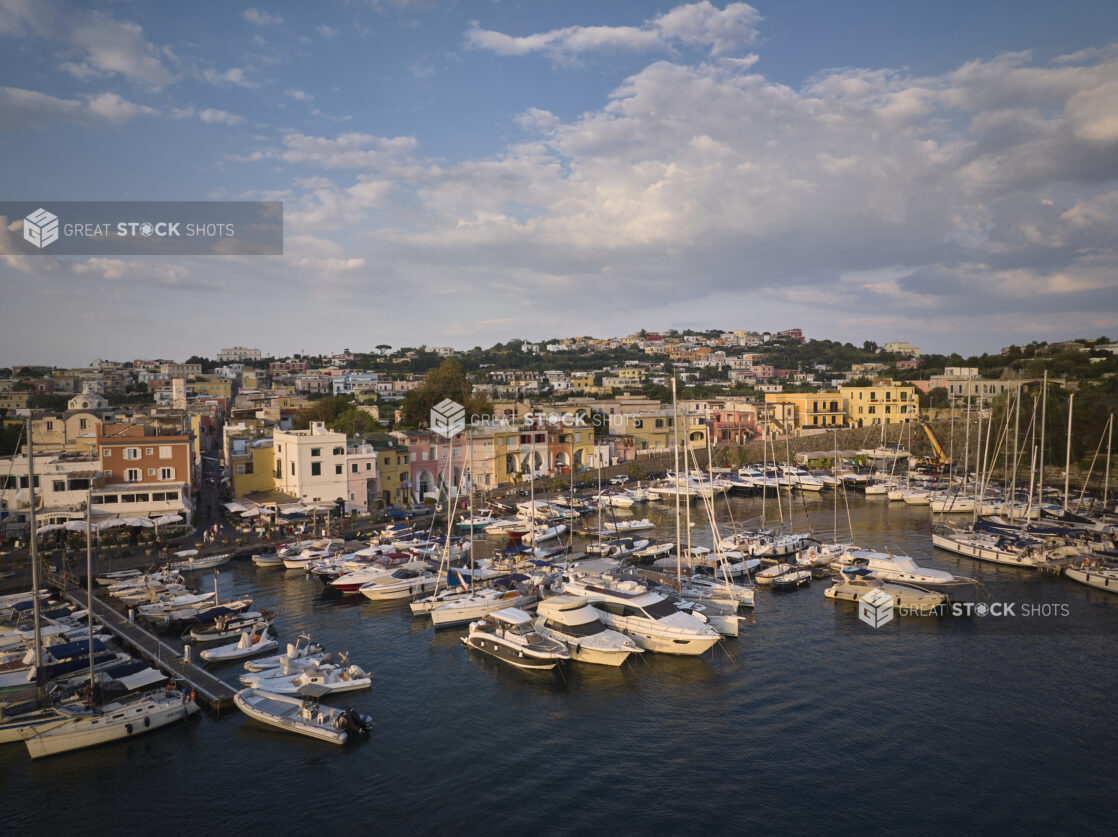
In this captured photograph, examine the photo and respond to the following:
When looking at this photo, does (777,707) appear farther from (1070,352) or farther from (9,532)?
(1070,352)

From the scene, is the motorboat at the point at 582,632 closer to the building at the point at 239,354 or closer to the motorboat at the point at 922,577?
the motorboat at the point at 922,577

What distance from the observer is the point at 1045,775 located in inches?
497

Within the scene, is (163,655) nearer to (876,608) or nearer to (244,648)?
(244,648)

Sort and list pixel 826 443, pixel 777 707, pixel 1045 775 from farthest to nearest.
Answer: pixel 826 443 → pixel 777 707 → pixel 1045 775

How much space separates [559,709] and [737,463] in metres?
42.2

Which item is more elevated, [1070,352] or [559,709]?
[1070,352]

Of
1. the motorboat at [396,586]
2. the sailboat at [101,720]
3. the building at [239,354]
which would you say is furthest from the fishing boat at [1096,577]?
Answer: the building at [239,354]

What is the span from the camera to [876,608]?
2125 cm

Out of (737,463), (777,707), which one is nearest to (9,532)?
(777,707)

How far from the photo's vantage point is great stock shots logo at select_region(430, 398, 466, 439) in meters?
45.3

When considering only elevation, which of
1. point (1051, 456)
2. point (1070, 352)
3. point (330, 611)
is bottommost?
point (330, 611)

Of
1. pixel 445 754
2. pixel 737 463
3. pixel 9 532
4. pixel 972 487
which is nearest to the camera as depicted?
pixel 445 754

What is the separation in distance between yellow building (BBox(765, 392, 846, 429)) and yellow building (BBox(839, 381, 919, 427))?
141 centimetres

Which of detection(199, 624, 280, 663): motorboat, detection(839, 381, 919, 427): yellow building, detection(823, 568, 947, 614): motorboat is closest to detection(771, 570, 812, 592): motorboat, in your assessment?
detection(823, 568, 947, 614): motorboat
